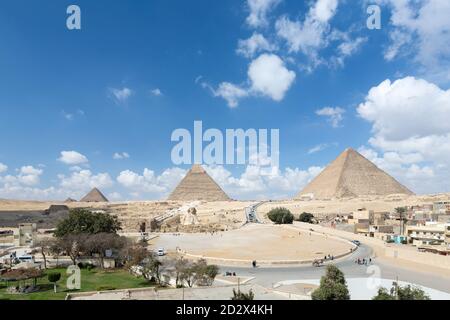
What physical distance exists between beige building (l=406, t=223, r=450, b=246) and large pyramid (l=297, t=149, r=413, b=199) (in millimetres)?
92506

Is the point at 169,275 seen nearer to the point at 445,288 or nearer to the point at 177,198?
the point at 445,288

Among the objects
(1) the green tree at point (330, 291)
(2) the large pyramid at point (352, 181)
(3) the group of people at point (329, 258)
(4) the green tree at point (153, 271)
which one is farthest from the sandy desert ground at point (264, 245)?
(2) the large pyramid at point (352, 181)

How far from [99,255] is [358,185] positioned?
123 m

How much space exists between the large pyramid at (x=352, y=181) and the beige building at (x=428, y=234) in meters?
92.5

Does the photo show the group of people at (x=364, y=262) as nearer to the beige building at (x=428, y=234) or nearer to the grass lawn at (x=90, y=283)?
the beige building at (x=428, y=234)

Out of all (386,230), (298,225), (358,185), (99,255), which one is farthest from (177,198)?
(99,255)

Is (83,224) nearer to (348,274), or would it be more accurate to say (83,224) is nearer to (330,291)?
(348,274)

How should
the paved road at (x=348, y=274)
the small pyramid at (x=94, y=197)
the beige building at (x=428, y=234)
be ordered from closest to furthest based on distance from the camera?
the paved road at (x=348, y=274), the beige building at (x=428, y=234), the small pyramid at (x=94, y=197)

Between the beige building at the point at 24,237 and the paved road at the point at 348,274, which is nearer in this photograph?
the paved road at the point at 348,274

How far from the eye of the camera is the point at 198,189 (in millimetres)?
144625

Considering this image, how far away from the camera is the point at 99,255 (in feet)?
89.2

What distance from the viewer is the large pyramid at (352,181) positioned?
13250 centimetres
